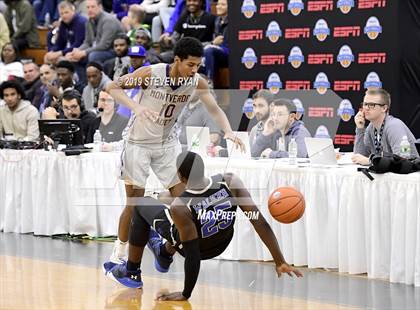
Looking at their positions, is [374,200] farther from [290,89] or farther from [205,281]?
[290,89]

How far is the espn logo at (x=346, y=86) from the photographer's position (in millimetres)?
11219

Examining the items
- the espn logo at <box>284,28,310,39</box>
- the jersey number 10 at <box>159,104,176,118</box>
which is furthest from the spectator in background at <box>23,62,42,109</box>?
the jersey number 10 at <box>159,104,176,118</box>

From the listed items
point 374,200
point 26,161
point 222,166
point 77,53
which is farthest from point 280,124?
point 77,53

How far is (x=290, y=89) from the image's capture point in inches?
462

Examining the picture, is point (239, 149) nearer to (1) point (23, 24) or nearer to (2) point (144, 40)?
(2) point (144, 40)

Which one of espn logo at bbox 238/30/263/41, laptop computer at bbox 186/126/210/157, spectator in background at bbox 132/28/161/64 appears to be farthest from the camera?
spectator in background at bbox 132/28/161/64

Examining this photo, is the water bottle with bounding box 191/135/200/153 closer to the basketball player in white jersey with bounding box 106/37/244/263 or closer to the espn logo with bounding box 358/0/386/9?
the basketball player in white jersey with bounding box 106/37/244/263

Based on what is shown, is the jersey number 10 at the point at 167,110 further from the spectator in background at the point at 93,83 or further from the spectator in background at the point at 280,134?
the spectator in background at the point at 93,83

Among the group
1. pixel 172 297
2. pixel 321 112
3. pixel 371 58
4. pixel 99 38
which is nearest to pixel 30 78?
pixel 99 38

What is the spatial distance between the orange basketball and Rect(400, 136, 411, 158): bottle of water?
118cm

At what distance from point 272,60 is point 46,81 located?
3.45 meters

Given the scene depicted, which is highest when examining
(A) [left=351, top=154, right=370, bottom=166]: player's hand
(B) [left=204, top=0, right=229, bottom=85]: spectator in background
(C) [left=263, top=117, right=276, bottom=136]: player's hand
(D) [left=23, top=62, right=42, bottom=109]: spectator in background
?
(B) [left=204, top=0, right=229, bottom=85]: spectator in background

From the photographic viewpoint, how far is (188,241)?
6.91m

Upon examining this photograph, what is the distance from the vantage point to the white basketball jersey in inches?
300
